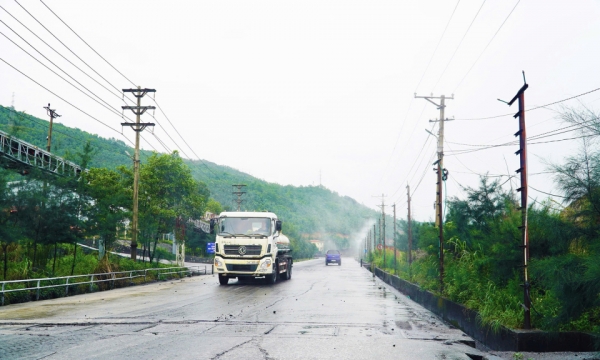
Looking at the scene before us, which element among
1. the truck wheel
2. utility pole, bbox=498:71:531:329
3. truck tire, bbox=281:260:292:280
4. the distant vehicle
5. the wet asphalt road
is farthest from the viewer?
the distant vehicle

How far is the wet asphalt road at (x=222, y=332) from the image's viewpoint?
316 inches

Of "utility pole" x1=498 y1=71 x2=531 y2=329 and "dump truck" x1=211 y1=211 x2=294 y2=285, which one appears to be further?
"dump truck" x1=211 y1=211 x2=294 y2=285

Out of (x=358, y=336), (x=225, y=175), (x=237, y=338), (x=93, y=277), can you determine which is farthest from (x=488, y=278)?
(x=225, y=175)

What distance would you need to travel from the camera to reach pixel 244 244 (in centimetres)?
2538

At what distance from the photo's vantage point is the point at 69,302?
56.3 feet

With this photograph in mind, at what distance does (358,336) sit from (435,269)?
10468 millimetres

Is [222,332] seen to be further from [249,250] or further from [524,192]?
[249,250]

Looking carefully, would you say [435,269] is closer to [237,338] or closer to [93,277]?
[237,338]

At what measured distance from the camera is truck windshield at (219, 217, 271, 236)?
2570 centimetres

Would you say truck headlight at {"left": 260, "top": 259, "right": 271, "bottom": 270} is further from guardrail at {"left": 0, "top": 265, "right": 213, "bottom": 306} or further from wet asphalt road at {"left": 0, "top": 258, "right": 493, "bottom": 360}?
wet asphalt road at {"left": 0, "top": 258, "right": 493, "bottom": 360}

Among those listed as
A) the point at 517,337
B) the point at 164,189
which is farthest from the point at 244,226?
the point at 164,189

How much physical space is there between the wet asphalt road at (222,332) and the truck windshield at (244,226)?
9.22m

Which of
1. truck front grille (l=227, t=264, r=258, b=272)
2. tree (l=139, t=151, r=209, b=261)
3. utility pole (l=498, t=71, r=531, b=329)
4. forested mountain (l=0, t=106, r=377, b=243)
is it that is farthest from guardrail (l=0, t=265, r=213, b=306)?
forested mountain (l=0, t=106, r=377, b=243)

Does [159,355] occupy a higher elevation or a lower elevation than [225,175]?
lower
